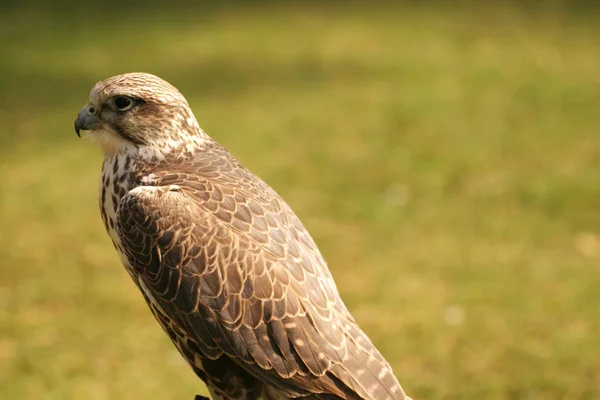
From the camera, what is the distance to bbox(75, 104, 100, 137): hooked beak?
347cm

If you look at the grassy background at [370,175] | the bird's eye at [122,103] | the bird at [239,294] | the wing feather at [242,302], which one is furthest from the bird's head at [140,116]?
the grassy background at [370,175]

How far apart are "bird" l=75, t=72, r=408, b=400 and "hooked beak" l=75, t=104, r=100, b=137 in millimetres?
296

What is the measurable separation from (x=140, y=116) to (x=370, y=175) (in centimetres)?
395

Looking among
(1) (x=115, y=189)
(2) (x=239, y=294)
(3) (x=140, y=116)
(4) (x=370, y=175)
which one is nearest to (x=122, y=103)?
(3) (x=140, y=116)

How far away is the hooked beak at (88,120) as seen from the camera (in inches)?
137

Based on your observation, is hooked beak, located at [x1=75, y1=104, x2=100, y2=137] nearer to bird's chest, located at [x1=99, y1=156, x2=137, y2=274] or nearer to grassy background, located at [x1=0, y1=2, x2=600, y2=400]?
bird's chest, located at [x1=99, y1=156, x2=137, y2=274]

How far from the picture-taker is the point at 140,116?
11.1 ft

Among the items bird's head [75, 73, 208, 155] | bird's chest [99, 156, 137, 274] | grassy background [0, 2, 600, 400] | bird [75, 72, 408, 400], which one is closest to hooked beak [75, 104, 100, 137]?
bird's head [75, 73, 208, 155]

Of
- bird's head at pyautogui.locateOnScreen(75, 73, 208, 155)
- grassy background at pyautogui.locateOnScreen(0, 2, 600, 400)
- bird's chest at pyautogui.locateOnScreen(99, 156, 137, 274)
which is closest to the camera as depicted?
bird's chest at pyautogui.locateOnScreen(99, 156, 137, 274)

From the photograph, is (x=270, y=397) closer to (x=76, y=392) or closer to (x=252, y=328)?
(x=252, y=328)

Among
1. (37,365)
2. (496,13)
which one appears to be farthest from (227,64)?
(37,365)

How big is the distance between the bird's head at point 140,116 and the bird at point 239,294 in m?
0.17

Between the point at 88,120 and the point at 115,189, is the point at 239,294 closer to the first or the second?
the point at 115,189

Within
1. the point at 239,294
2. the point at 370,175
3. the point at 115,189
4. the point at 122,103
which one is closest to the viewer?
the point at 239,294
